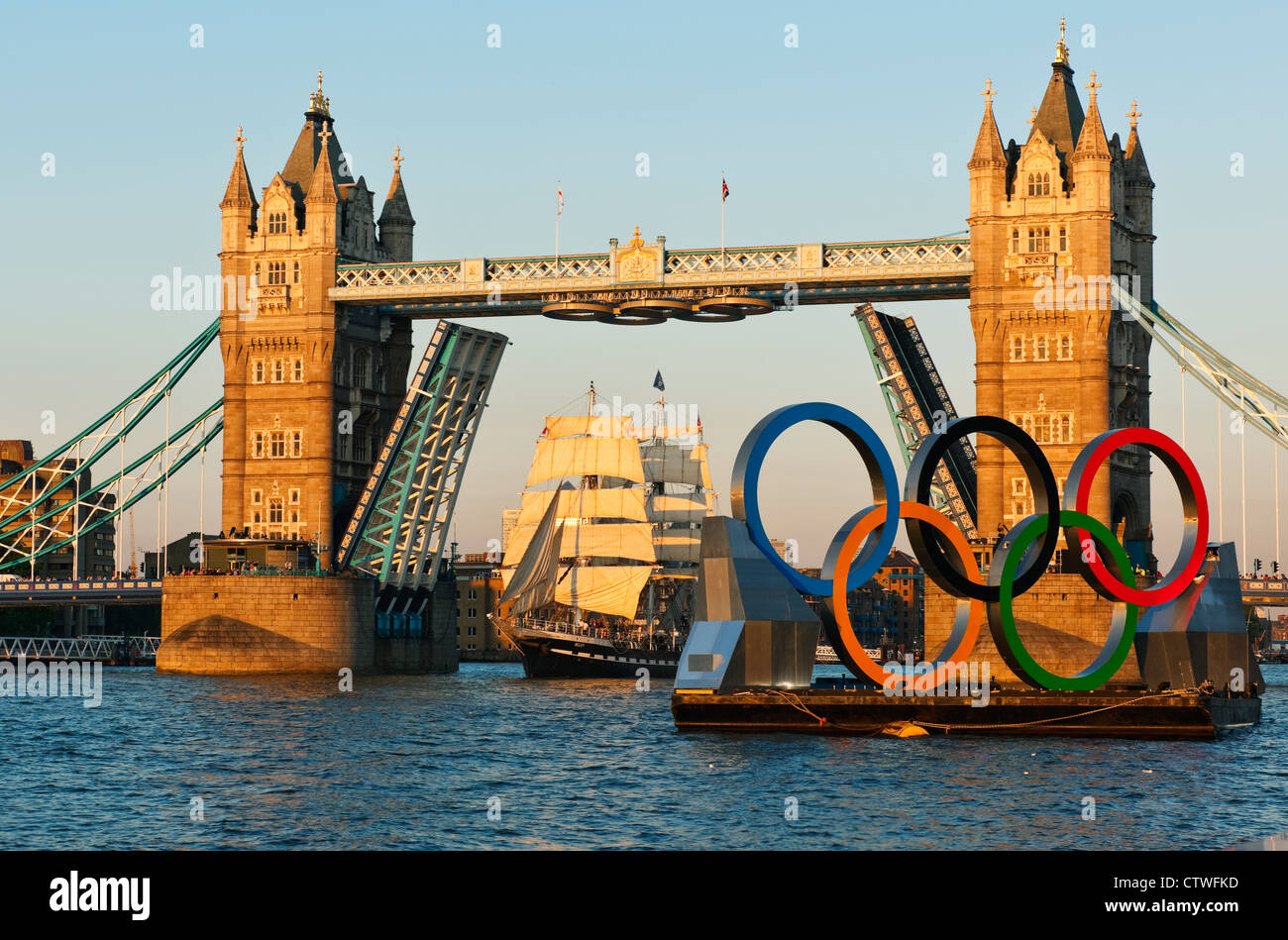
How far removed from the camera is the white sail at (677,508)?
6206 inches

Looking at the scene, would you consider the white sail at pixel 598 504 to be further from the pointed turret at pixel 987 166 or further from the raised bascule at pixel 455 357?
the pointed turret at pixel 987 166

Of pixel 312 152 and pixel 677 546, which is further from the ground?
pixel 312 152

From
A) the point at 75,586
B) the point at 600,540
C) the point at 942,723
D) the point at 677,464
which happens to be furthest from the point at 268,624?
the point at 677,464

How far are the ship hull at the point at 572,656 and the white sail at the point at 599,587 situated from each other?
12.3ft

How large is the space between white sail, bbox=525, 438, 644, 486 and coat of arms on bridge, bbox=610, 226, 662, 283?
134 ft

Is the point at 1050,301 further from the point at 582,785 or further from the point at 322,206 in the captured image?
the point at 582,785

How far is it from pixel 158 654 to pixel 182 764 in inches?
2104

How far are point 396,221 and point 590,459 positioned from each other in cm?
3063

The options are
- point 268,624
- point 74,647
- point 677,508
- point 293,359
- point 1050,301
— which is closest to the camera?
point 1050,301

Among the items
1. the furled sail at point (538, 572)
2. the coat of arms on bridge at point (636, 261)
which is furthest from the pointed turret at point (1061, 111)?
the furled sail at point (538, 572)

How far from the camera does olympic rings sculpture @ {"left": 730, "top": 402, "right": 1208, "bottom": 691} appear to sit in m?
62.8

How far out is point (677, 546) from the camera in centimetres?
15625
